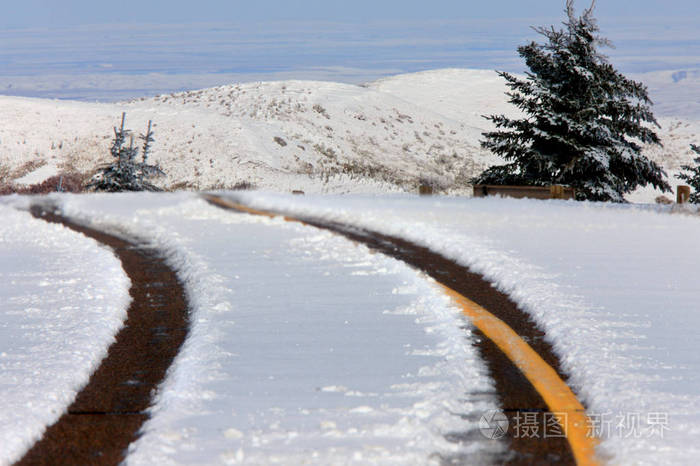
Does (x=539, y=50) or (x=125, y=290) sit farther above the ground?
(x=539, y=50)

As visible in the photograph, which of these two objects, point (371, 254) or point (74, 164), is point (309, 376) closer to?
point (371, 254)

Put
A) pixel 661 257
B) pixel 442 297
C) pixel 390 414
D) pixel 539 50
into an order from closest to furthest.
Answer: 1. pixel 390 414
2. pixel 442 297
3. pixel 661 257
4. pixel 539 50

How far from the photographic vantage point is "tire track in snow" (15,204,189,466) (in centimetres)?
432

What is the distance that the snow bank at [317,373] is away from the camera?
4230 millimetres

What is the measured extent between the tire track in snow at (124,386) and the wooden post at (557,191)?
46.4 feet

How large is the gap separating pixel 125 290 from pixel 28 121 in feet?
177

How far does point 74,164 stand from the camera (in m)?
48.0

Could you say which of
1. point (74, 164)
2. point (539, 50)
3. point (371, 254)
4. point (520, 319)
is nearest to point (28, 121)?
point (74, 164)

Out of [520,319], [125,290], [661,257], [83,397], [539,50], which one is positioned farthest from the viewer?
[539,50]

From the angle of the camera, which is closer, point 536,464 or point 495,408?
point 536,464

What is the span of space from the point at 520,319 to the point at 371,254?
4.35 m

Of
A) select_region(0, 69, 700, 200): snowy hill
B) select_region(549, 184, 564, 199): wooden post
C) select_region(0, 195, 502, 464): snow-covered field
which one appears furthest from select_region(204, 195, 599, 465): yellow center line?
select_region(0, 69, 700, 200): snowy hill

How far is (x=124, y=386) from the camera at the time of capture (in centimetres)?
549

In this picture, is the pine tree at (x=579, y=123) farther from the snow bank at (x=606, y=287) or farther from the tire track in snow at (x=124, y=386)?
the tire track in snow at (x=124, y=386)
